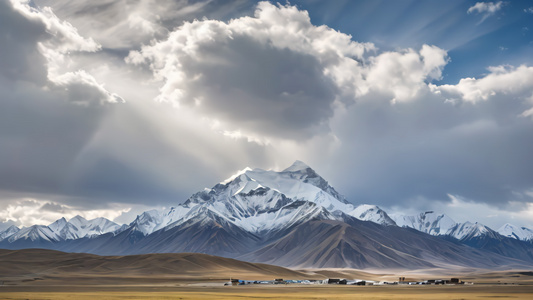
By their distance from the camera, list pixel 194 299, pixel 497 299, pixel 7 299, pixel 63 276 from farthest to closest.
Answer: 1. pixel 63 276
2. pixel 497 299
3. pixel 194 299
4. pixel 7 299

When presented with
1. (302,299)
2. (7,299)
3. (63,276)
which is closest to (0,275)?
(63,276)

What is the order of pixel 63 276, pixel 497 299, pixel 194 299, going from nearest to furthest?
pixel 194 299 → pixel 497 299 → pixel 63 276

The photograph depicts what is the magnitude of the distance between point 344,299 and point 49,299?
44.5m

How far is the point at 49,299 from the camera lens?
8400 centimetres

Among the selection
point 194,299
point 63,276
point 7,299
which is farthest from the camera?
point 63,276

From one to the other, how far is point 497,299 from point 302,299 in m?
32.6

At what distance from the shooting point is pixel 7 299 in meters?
81.8

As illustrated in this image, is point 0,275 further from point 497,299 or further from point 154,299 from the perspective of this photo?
point 497,299

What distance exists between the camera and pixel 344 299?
8906 cm

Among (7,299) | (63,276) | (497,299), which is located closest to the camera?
(7,299)

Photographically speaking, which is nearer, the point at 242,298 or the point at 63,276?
the point at 242,298

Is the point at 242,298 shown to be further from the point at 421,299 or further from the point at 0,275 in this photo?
the point at 0,275

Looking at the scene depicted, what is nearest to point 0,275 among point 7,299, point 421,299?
point 7,299

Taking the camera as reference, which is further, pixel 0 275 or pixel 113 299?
pixel 0 275
